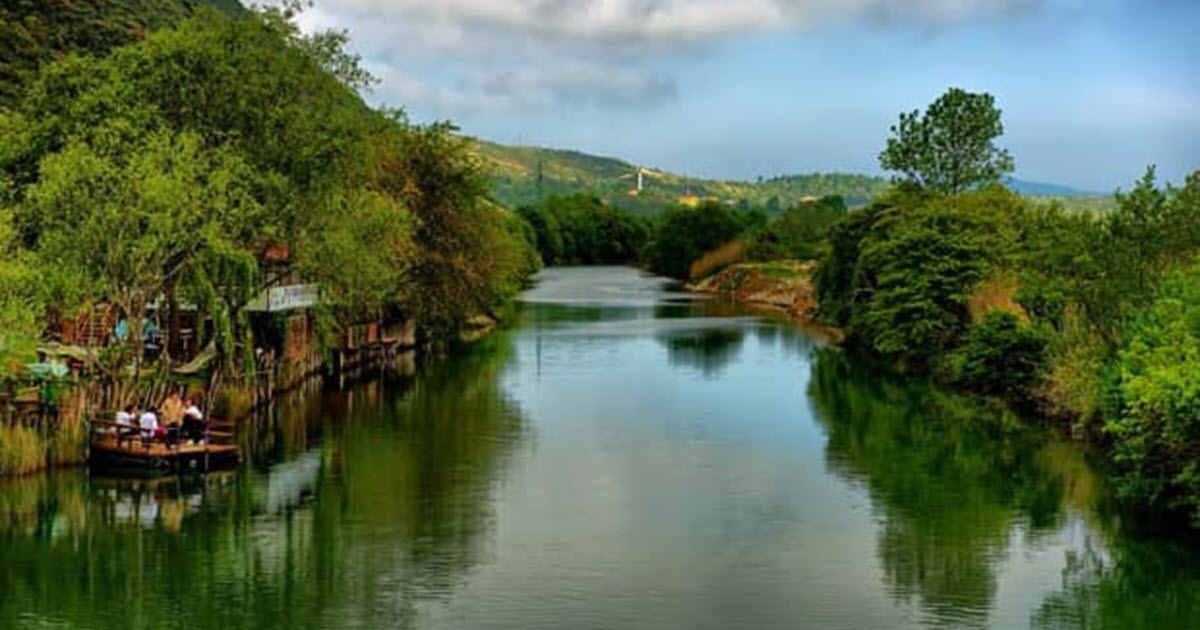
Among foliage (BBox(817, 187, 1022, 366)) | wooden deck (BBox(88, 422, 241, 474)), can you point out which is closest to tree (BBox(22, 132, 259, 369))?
wooden deck (BBox(88, 422, 241, 474))

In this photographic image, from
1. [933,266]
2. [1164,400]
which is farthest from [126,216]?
[933,266]

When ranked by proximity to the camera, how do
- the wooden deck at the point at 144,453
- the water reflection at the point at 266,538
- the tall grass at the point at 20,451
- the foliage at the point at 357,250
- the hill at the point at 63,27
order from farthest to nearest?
the hill at the point at 63,27 → the foliage at the point at 357,250 → the wooden deck at the point at 144,453 → the tall grass at the point at 20,451 → the water reflection at the point at 266,538

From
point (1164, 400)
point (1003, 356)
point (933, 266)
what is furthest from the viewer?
point (933, 266)

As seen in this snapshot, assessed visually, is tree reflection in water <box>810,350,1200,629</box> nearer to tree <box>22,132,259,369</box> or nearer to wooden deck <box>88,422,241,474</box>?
wooden deck <box>88,422,241,474</box>

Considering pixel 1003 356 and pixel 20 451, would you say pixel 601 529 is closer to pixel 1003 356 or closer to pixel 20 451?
pixel 20 451

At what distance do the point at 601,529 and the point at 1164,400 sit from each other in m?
12.6

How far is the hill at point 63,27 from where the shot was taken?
8248cm

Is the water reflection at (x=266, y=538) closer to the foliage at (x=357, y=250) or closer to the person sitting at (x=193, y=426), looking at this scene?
the person sitting at (x=193, y=426)

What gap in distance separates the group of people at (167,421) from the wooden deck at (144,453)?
0.17 meters

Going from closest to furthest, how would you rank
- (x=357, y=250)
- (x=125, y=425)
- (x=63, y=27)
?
1. (x=125, y=425)
2. (x=357, y=250)
3. (x=63, y=27)

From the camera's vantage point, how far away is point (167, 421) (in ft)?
119

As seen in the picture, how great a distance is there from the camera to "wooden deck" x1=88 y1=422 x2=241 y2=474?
3431 cm

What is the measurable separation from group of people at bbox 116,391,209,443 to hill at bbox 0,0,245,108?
38.8 meters

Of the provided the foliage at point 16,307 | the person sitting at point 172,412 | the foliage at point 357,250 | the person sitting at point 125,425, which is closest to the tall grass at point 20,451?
the foliage at point 16,307
